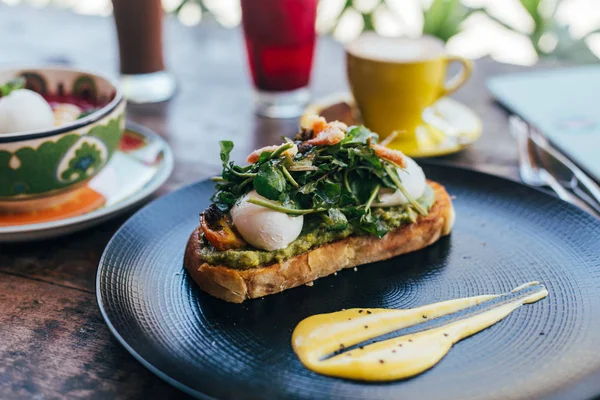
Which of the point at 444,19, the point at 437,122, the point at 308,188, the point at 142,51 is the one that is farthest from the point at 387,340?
the point at 444,19

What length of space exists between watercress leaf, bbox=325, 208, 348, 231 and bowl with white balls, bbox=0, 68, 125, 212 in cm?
70

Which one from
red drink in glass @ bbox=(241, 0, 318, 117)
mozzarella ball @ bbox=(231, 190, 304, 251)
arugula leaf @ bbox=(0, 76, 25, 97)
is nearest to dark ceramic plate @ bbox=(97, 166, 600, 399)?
mozzarella ball @ bbox=(231, 190, 304, 251)

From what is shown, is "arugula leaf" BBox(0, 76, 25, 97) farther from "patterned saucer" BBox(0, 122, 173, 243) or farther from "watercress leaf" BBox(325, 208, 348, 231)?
"watercress leaf" BBox(325, 208, 348, 231)

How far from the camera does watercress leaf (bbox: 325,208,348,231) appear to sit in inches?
61.2

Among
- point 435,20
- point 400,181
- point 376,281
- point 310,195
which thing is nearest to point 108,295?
point 310,195

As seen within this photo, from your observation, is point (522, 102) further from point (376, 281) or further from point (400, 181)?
point (376, 281)

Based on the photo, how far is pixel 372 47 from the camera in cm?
249

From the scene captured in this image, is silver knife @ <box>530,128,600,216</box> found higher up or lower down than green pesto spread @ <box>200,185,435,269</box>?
lower down

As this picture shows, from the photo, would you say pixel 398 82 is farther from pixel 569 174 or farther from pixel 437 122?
pixel 569 174

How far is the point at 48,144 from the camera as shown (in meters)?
1.69

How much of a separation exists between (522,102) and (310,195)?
1364 mm

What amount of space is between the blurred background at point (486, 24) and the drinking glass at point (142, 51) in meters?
1.41

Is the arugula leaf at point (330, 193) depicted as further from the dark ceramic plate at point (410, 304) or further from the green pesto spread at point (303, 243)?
the dark ceramic plate at point (410, 304)

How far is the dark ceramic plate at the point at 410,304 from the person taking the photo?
45.9 inches
